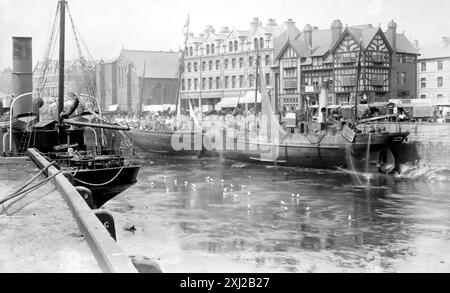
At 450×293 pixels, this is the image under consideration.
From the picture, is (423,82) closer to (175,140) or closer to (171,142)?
(175,140)

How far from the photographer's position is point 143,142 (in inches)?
1833

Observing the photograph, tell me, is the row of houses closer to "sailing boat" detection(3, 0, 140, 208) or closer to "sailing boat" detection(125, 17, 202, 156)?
"sailing boat" detection(125, 17, 202, 156)

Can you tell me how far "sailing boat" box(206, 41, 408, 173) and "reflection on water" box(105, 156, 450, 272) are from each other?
6.86 ft

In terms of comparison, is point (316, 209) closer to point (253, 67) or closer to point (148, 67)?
point (253, 67)

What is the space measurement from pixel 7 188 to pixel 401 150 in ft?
84.6

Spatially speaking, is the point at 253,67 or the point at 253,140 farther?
the point at 253,67

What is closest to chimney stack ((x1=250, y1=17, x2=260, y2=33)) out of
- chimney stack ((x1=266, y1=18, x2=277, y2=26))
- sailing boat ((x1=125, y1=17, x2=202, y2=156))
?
chimney stack ((x1=266, y1=18, x2=277, y2=26))

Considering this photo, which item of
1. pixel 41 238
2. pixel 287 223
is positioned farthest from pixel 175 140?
pixel 41 238

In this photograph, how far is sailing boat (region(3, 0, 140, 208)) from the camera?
16.0m

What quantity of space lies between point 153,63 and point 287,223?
234 feet

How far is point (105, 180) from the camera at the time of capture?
53.6 ft

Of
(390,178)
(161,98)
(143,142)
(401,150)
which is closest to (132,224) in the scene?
(390,178)
